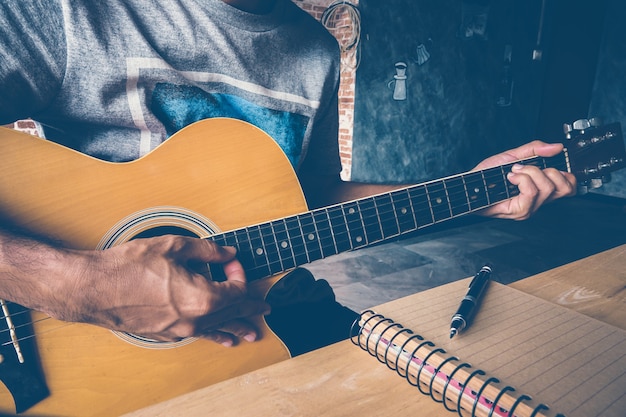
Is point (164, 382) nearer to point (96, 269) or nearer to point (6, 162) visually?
point (96, 269)

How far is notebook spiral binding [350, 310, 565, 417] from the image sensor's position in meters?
0.52

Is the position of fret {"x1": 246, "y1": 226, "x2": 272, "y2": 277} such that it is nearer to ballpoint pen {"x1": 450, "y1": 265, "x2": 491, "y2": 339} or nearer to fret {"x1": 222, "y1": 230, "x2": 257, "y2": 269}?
fret {"x1": 222, "y1": 230, "x2": 257, "y2": 269}

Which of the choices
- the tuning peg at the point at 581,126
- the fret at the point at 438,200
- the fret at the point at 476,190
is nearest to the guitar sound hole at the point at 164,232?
the fret at the point at 438,200

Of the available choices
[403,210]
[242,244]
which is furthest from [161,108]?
[403,210]

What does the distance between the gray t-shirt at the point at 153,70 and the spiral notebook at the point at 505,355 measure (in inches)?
28.8

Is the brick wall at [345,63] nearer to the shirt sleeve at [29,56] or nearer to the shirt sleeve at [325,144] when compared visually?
the shirt sleeve at [325,144]

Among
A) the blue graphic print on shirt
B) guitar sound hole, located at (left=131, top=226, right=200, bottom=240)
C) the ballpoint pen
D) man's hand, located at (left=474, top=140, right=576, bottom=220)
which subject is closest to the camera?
the ballpoint pen

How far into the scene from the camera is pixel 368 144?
13.2ft

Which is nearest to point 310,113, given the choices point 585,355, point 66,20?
point 66,20

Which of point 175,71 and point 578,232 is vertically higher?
point 175,71

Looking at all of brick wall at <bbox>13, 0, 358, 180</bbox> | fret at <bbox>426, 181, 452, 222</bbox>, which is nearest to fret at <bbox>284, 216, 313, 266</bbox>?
fret at <bbox>426, 181, 452, 222</bbox>

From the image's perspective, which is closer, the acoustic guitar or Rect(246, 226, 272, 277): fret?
the acoustic guitar

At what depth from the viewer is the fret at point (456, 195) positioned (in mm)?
1145

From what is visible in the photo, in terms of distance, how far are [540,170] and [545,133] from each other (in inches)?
196
